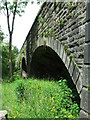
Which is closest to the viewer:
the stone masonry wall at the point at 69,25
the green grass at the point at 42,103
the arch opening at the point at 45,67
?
the stone masonry wall at the point at 69,25

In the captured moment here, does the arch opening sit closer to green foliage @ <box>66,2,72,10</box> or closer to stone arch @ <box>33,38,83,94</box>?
stone arch @ <box>33,38,83,94</box>

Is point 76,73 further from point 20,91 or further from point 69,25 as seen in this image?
point 20,91

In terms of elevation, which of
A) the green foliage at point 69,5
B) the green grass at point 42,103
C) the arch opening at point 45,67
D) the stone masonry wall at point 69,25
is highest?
the green foliage at point 69,5

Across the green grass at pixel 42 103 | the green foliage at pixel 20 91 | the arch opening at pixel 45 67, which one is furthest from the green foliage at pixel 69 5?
the arch opening at pixel 45 67

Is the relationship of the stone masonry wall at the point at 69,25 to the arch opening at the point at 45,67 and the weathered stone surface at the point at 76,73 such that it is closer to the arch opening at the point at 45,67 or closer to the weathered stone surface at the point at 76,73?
the weathered stone surface at the point at 76,73

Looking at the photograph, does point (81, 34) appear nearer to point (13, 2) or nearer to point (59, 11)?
point (59, 11)

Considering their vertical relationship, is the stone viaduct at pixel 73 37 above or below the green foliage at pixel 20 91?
above

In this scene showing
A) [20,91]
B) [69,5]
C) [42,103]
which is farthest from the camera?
[20,91]

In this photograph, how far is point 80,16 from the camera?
8.79 feet

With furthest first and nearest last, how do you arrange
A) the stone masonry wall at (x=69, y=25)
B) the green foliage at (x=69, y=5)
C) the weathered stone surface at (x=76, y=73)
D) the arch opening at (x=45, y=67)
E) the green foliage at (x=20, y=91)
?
the arch opening at (x=45, y=67), the green foliage at (x=20, y=91), the green foliage at (x=69, y=5), the weathered stone surface at (x=76, y=73), the stone masonry wall at (x=69, y=25)

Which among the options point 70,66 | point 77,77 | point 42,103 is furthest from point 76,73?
point 42,103

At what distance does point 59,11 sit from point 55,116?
298 centimetres

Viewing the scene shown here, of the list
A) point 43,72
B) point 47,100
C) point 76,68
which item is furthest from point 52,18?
point 43,72

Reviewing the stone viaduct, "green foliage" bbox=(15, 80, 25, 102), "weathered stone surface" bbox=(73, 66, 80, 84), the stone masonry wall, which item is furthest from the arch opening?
"weathered stone surface" bbox=(73, 66, 80, 84)
